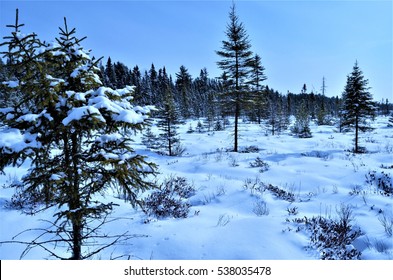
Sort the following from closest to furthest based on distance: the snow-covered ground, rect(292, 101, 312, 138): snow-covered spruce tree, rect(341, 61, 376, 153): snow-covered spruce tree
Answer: the snow-covered ground → rect(341, 61, 376, 153): snow-covered spruce tree → rect(292, 101, 312, 138): snow-covered spruce tree

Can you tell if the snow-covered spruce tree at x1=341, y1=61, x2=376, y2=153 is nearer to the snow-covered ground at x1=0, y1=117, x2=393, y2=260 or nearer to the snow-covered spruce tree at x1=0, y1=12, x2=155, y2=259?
the snow-covered ground at x1=0, y1=117, x2=393, y2=260

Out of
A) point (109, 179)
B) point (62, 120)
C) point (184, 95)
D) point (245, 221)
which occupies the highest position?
point (184, 95)

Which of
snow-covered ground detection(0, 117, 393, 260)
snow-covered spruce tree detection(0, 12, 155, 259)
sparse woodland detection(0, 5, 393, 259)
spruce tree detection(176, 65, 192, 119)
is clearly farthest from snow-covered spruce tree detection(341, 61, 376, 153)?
spruce tree detection(176, 65, 192, 119)

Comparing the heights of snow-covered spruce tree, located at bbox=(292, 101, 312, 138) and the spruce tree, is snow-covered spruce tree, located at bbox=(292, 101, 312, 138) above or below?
below

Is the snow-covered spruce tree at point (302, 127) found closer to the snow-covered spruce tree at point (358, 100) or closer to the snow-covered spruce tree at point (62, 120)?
the snow-covered spruce tree at point (358, 100)

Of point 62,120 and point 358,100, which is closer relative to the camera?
point 62,120

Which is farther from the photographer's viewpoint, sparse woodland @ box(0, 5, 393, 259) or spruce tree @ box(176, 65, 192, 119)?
spruce tree @ box(176, 65, 192, 119)

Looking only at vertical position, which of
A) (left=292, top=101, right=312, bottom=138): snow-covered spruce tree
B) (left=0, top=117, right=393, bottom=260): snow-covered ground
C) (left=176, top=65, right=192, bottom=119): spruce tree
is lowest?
(left=0, top=117, right=393, bottom=260): snow-covered ground

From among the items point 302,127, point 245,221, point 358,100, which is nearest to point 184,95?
point 302,127

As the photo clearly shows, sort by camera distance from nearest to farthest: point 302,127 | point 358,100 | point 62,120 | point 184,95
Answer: point 62,120, point 358,100, point 302,127, point 184,95

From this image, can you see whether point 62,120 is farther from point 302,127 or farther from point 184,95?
point 184,95

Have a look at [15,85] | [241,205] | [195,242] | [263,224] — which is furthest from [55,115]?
[241,205]

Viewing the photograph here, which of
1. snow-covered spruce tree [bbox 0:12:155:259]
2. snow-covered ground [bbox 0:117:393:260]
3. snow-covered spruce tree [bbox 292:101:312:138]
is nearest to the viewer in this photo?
snow-covered spruce tree [bbox 0:12:155:259]

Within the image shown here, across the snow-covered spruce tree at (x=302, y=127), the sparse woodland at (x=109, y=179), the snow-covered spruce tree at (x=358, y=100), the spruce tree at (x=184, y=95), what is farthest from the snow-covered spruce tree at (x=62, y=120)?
the spruce tree at (x=184, y=95)
